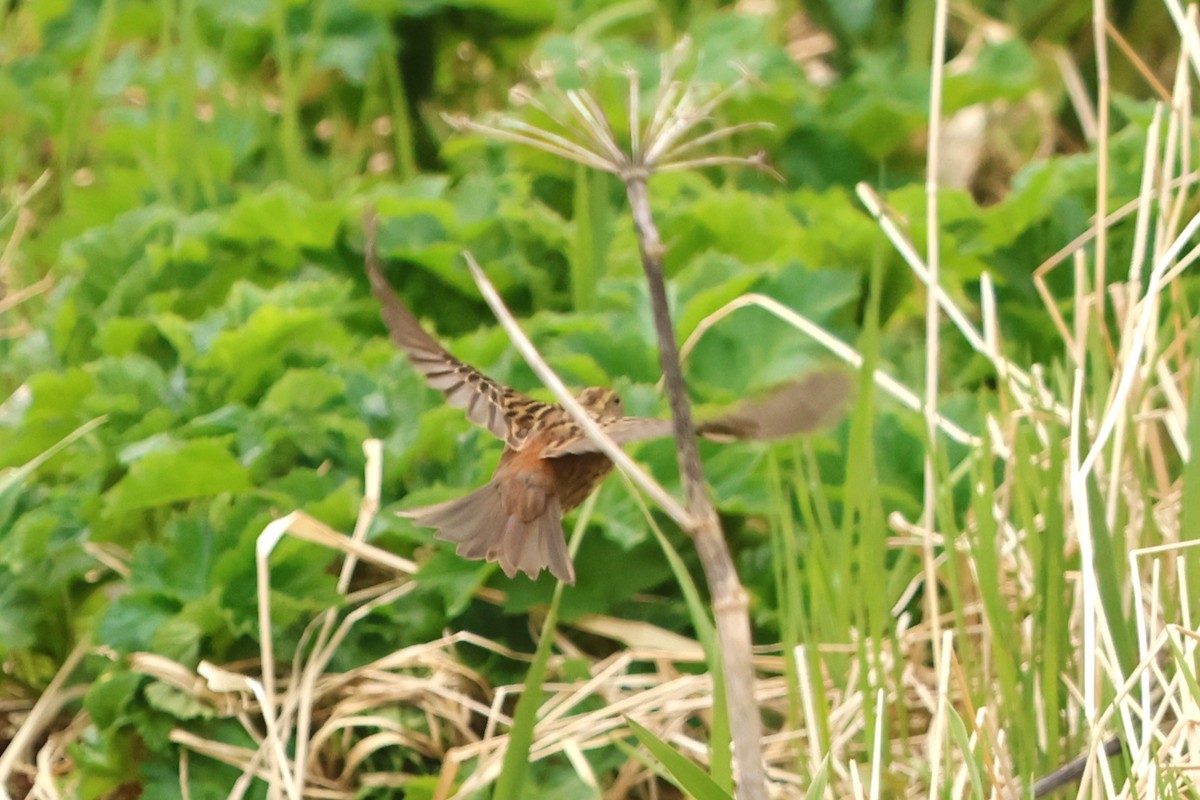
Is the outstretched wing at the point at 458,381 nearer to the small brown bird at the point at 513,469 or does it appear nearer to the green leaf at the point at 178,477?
the small brown bird at the point at 513,469

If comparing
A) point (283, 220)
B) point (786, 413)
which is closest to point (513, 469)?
point (786, 413)

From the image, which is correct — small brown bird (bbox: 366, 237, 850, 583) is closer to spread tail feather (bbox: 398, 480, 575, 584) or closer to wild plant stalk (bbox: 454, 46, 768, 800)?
spread tail feather (bbox: 398, 480, 575, 584)

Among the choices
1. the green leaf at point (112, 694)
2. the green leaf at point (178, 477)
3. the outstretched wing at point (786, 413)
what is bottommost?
the green leaf at point (112, 694)

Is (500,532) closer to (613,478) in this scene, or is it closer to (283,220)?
(613,478)

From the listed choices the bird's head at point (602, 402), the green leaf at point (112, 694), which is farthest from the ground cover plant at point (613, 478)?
the bird's head at point (602, 402)

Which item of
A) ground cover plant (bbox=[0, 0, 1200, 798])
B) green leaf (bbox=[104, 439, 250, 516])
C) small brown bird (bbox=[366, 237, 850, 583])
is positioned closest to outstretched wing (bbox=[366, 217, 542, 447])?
small brown bird (bbox=[366, 237, 850, 583])

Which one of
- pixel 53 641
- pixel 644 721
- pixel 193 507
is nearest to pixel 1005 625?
pixel 644 721
